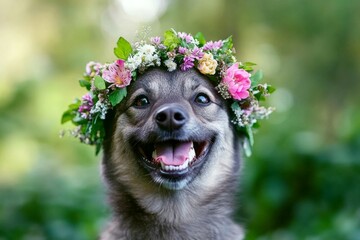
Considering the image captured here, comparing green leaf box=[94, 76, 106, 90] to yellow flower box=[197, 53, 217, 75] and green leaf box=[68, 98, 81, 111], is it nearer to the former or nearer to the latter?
green leaf box=[68, 98, 81, 111]

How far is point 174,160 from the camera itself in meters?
4.03

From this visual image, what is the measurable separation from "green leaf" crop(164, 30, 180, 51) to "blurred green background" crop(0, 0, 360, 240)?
0.75 m

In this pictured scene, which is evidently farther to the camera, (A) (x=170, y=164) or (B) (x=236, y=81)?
(B) (x=236, y=81)

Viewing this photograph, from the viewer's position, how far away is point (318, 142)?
9461 millimetres

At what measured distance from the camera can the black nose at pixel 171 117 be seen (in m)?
3.88

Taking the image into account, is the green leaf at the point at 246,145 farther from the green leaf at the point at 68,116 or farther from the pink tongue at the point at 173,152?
the green leaf at the point at 68,116

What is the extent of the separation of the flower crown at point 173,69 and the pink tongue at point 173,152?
1.35 ft

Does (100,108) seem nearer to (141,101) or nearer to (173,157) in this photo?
(141,101)

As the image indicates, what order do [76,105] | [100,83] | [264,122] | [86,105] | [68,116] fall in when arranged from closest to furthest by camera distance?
1. [100,83]
2. [86,105]
3. [76,105]
4. [68,116]
5. [264,122]

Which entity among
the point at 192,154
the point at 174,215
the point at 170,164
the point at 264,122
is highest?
the point at 264,122

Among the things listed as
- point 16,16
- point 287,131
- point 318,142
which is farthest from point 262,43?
point 16,16

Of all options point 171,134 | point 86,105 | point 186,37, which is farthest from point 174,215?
point 186,37

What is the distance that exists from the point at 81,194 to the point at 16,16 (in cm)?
745

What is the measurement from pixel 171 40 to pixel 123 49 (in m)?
0.31
